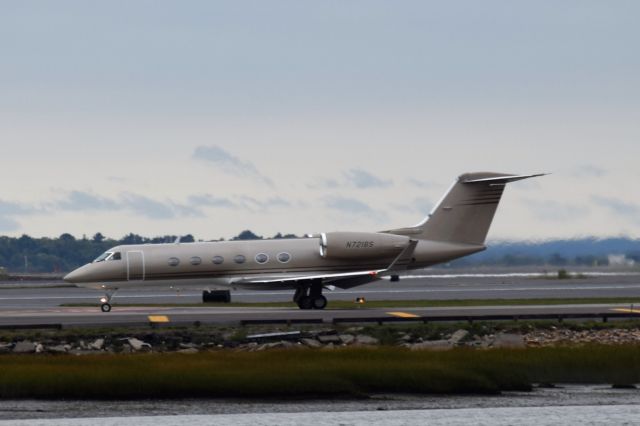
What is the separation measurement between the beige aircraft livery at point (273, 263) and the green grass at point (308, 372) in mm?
15815

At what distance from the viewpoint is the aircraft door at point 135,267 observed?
5453 cm

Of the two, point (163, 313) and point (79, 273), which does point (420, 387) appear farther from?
point (79, 273)

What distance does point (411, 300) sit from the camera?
210 ft

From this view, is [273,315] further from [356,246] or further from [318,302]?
[356,246]

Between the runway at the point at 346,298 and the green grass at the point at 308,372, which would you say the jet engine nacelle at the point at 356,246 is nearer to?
the runway at the point at 346,298

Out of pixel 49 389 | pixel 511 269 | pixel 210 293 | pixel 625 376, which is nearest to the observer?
pixel 49 389

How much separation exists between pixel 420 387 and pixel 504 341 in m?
6.44

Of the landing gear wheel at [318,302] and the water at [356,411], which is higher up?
the landing gear wheel at [318,302]

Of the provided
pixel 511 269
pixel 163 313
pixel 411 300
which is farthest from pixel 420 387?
pixel 511 269

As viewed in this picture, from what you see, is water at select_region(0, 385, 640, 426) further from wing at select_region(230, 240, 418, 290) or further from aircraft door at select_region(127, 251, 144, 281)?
aircraft door at select_region(127, 251, 144, 281)

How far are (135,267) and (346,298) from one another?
17152mm

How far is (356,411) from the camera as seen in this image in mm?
33312

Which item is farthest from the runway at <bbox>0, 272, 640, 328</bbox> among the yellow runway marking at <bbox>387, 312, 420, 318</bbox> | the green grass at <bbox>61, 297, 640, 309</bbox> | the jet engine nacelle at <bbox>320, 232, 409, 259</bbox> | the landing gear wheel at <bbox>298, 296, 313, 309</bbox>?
the jet engine nacelle at <bbox>320, 232, 409, 259</bbox>

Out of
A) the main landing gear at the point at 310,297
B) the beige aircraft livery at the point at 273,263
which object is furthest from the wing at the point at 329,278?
the main landing gear at the point at 310,297
